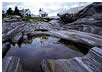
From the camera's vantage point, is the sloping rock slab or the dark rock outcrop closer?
the sloping rock slab

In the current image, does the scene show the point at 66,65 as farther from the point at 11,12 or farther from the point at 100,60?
the point at 11,12

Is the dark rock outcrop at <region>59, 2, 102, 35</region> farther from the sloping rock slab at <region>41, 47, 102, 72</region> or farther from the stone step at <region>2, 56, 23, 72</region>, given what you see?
the stone step at <region>2, 56, 23, 72</region>

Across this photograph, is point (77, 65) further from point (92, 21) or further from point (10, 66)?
point (92, 21)

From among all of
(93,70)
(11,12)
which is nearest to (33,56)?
(93,70)

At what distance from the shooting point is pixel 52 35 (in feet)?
13.7

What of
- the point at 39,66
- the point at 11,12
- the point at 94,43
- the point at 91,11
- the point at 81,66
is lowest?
the point at 39,66

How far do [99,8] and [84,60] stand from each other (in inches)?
152

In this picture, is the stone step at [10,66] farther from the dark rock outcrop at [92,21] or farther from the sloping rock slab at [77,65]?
the dark rock outcrop at [92,21]

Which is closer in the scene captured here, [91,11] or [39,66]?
[39,66]

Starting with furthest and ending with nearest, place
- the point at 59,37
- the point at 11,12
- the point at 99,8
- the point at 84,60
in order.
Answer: the point at 11,12
the point at 99,8
the point at 59,37
the point at 84,60

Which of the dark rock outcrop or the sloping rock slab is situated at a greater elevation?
the dark rock outcrop

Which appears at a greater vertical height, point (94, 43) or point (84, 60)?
point (94, 43)

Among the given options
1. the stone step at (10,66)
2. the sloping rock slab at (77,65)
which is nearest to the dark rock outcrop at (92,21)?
the sloping rock slab at (77,65)

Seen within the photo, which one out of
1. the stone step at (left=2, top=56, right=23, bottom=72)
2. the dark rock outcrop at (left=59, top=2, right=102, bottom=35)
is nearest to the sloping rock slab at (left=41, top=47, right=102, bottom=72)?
the stone step at (left=2, top=56, right=23, bottom=72)
